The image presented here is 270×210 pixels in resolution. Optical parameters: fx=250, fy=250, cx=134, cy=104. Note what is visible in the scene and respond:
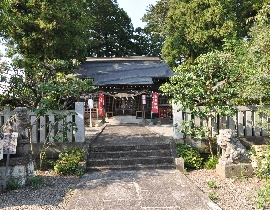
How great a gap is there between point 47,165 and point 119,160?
2.18 meters

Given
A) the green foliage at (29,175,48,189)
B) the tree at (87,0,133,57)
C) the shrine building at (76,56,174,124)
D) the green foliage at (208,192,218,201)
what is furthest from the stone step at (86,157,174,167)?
the tree at (87,0,133,57)

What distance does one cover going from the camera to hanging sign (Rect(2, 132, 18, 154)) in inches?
225

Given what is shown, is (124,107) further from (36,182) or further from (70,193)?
(70,193)

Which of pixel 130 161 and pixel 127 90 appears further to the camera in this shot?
pixel 127 90

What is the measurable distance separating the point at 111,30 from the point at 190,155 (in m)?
27.6

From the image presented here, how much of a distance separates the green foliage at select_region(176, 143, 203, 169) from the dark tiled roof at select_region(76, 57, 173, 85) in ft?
34.6

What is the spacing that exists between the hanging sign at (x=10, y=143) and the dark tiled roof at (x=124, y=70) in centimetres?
1235

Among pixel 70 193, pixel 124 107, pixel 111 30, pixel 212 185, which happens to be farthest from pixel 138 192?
pixel 111 30

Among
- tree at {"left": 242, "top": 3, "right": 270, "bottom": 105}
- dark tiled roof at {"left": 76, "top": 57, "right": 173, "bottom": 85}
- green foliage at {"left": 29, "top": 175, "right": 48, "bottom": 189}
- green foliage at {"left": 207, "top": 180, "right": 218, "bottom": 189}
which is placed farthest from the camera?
dark tiled roof at {"left": 76, "top": 57, "right": 173, "bottom": 85}

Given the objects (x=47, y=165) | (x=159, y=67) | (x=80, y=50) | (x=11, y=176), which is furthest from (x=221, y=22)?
(x=11, y=176)

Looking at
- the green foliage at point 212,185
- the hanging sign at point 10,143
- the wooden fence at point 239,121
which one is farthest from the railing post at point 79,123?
the green foliage at point 212,185

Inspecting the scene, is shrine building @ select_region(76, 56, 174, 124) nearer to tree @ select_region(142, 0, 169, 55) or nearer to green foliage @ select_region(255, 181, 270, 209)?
tree @ select_region(142, 0, 169, 55)

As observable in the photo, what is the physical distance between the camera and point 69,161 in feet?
23.1

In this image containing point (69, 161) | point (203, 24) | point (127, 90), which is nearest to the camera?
point (69, 161)
